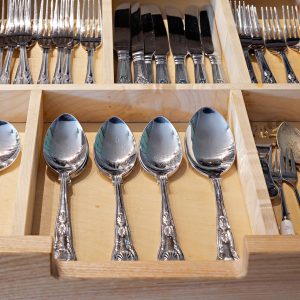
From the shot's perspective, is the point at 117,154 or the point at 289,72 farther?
the point at 289,72

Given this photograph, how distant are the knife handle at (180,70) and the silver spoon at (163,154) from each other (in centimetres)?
12

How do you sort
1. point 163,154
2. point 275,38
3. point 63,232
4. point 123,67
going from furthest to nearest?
point 275,38
point 123,67
point 163,154
point 63,232

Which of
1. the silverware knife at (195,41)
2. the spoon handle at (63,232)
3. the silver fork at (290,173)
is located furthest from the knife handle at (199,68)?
the spoon handle at (63,232)

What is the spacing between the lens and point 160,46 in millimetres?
877

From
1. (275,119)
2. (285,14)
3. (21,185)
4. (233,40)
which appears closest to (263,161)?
(275,119)

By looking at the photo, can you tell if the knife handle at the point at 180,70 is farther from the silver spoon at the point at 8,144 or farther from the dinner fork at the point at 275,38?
the silver spoon at the point at 8,144

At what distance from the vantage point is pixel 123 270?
1.60 ft

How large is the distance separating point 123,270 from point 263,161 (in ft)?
1.04

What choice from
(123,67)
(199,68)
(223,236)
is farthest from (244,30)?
(223,236)

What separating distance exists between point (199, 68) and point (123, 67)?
0.14m

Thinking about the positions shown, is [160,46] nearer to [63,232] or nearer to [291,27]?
[291,27]

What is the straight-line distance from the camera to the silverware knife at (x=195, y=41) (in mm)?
838

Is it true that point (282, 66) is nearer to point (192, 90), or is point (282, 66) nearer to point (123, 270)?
point (192, 90)

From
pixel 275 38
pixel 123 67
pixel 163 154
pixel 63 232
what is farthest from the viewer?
pixel 275 38
